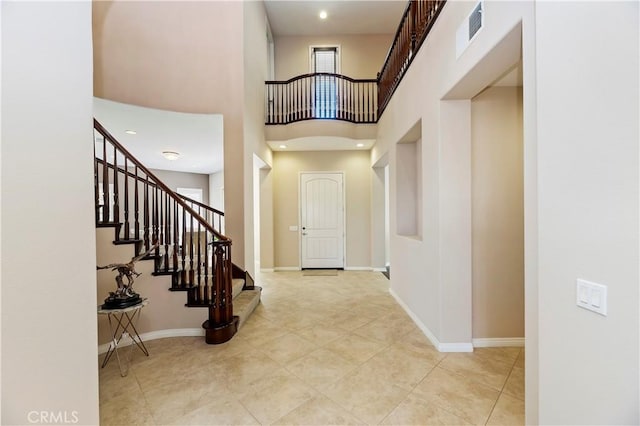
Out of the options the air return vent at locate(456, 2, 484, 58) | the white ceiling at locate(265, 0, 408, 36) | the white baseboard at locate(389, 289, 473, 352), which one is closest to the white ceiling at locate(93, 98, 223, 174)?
the air return vent at locate(456, 2, 484, 58)

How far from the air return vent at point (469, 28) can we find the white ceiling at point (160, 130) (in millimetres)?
3079

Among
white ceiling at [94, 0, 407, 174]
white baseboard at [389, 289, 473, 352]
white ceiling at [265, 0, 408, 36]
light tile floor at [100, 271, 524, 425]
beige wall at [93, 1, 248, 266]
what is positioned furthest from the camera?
white ceiling at [265, 0, 408, 36]

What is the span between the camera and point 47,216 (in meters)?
0.94

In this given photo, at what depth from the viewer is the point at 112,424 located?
1605 mm

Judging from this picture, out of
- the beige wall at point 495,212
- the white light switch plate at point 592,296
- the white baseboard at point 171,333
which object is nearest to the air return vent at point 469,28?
the beige wall at point 495,212

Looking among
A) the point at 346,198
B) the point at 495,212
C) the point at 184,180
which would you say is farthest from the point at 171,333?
the point at 184,180

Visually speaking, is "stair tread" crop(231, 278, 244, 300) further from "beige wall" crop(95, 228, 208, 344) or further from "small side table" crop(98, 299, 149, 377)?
"small side table" crop(98, 299, 149, 377)

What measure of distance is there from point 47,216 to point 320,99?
16.7 ft

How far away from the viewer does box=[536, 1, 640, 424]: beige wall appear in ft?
2.88

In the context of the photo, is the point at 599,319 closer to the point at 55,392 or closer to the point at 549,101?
the point at 549,101

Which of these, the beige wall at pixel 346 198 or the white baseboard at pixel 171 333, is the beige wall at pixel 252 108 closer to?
the beige wall at pixel 346 198

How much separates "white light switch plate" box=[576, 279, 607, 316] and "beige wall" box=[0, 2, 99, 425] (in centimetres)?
207

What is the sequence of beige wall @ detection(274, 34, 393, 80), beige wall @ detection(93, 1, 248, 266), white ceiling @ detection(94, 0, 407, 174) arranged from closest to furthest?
beige wall @ detection(93, 1, 248, 266) < white ceiling @ detection(94, 0, 407, 174) < beige wall @ detection(274, 34, 393, 80)

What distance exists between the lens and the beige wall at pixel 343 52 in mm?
6277
